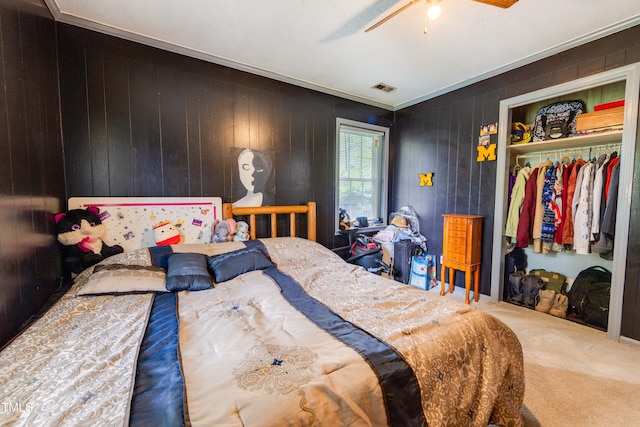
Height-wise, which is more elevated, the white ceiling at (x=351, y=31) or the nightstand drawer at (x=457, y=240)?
the white ceiling at (x=351, y=31)

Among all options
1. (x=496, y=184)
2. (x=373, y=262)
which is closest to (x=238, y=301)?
(x=373, y=262)

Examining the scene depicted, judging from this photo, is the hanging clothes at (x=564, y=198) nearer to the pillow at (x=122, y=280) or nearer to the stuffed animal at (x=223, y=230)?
the stuffed animal at (x=223, y=230)

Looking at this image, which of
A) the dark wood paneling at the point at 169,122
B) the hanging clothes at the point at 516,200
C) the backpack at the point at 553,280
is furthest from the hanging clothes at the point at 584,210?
the dark wood paneling at the point at 169,122

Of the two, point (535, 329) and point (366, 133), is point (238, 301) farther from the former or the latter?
point (366, 133)

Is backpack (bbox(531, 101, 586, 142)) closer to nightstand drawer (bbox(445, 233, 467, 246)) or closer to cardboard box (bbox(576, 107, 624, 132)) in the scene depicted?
cardboard box (bbox(576, 107, 624, 132))

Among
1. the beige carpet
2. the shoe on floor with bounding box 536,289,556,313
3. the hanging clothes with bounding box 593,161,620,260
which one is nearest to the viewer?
the beige carpet

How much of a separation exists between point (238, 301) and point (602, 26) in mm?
3380

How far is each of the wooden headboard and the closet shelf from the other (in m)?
2.26

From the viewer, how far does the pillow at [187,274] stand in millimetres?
1684

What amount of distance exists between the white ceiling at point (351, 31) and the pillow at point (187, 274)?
1769mm

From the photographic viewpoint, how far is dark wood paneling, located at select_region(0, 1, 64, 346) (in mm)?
1253

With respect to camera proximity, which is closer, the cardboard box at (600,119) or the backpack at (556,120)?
the cardboard box at (600,119)

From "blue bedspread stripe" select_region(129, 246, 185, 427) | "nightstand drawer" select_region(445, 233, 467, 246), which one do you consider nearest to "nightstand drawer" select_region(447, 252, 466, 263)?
"nightstand drawer" select_region(445, 233, 467, 246)

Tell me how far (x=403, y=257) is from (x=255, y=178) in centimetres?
205
